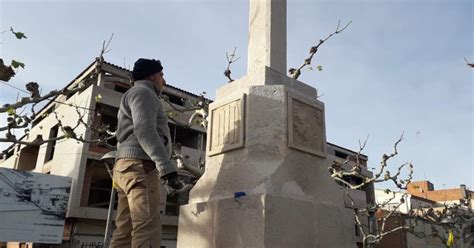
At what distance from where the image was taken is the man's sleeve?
2.76 m

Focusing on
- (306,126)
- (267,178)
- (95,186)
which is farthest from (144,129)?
(95,186)

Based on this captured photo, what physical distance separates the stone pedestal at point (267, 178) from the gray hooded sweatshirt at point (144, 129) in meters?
0.66

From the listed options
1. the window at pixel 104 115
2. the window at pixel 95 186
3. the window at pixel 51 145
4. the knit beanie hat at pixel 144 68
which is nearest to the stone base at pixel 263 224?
the knit beanie hat at pixel 144 68

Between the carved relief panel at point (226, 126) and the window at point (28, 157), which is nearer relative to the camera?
the carved relief panel at point (226, 126)

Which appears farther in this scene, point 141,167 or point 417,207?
point 417,207

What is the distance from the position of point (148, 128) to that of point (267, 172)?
38.8 inches

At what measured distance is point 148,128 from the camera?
2.87m

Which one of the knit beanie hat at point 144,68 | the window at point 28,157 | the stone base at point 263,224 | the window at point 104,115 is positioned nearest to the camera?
the stone base at point 263,224

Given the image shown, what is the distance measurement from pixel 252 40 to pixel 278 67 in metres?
0.43

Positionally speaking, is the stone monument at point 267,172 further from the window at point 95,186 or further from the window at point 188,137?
the window at point 188,137

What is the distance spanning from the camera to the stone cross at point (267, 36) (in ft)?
13.0

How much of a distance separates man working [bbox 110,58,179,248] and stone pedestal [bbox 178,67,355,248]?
0.63 meters

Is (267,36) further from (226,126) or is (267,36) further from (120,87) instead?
(120,87)

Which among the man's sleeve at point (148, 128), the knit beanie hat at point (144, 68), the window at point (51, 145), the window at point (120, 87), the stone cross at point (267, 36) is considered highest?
the window at point (120, 87)
